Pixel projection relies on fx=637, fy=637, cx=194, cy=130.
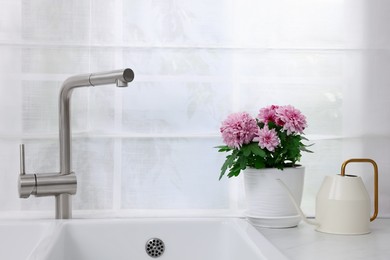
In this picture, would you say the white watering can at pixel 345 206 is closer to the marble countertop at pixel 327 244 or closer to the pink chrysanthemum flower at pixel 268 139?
the marble countertop at pixel 327 244

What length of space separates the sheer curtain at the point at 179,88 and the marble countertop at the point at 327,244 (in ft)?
0.87

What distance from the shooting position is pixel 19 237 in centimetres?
163

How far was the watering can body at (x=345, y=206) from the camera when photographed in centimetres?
154

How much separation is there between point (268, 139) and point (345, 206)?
0.25 metres

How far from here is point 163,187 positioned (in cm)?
182

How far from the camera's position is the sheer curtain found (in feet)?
5.80

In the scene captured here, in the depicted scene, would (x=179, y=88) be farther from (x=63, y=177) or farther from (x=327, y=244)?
(x=327, y=244)

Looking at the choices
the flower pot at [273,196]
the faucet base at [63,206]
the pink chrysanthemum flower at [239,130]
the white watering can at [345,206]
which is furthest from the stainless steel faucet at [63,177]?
the white watering can at [345,206]

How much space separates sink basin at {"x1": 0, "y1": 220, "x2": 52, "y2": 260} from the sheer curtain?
152 mm

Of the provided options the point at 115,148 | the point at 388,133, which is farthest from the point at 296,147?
the point at 115,148

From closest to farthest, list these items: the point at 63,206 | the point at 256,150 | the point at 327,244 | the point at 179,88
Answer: the point at 327,244 → the point at 256,150 → the point at 63,206 → the point at 179,88

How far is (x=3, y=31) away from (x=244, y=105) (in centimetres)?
70

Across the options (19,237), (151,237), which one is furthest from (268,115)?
(19,237)

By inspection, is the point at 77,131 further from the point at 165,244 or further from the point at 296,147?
the point at 296,147
